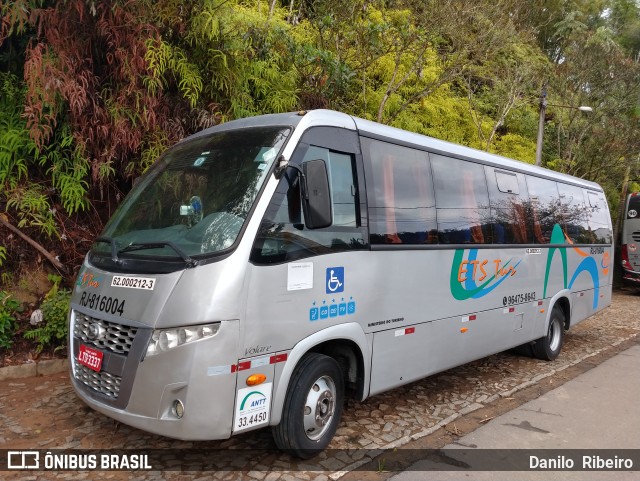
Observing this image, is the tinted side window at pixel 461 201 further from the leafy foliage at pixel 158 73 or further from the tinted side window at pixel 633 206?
the tinted side window at pixel 633 206

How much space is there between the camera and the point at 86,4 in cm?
542

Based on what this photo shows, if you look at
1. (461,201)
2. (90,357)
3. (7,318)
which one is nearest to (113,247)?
(90,357)

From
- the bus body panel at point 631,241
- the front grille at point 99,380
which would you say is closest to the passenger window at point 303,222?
the front grille at point 99,380

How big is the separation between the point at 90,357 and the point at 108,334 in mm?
280

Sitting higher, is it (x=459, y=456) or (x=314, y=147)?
(x=314, y=147)

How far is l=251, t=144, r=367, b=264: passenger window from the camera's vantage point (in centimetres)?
362

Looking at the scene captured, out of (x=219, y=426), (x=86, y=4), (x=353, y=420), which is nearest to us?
(x=219, y=426)

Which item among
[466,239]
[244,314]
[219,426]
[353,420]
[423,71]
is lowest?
[353,420]

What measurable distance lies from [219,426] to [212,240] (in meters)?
1.25

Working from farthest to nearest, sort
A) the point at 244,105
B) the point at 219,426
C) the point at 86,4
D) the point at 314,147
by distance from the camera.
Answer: the point at 244,105, the point at 86,4, the point at 314,147, the point at 219,426

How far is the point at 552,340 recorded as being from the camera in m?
7.87

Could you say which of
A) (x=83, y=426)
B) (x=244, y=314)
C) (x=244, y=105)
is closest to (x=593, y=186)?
(x=244, y=105)

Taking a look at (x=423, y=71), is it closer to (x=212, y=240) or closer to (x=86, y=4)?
(x=86, y=4)

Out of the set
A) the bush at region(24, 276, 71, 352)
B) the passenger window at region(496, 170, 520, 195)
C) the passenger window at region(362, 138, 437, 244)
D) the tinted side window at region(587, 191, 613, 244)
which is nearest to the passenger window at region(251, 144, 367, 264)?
the passenger window at region(362, 138, 437, 244)
